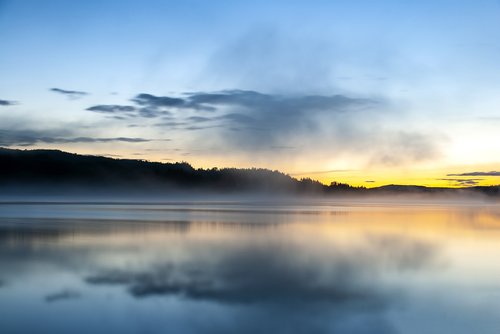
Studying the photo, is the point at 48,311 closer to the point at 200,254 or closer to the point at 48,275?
the point at 48,275

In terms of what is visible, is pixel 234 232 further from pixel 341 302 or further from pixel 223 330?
pixel 223 330

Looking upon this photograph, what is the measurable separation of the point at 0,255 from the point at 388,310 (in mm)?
12062

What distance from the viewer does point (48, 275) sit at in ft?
44.0

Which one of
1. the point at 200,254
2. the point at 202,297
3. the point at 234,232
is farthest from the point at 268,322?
the point at 234,232

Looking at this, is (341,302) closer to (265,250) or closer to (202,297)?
(202,297)

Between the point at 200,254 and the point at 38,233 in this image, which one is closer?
the point at 200,254

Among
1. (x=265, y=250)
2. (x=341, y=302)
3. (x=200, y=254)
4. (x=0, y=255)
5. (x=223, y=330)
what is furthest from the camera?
(x=265, y=250)

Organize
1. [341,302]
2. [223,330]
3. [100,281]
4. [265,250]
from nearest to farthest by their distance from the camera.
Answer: [223,330]
[341,302]
[100,281]
[265,250]

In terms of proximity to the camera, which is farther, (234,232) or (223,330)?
(234,232)

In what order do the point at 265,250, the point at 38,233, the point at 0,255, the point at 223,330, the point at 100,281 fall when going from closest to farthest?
the point at 223,330 → the point at 100,281 → the point at 0,255 → the point at 265,250 → the point at 38,233

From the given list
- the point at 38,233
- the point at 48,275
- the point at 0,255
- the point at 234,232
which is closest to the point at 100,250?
the point at 0,255

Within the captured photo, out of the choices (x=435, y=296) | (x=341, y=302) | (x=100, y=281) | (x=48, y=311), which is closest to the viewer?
(x=48, y=311)

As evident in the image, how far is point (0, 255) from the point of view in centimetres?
1675

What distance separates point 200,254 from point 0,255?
607cm
